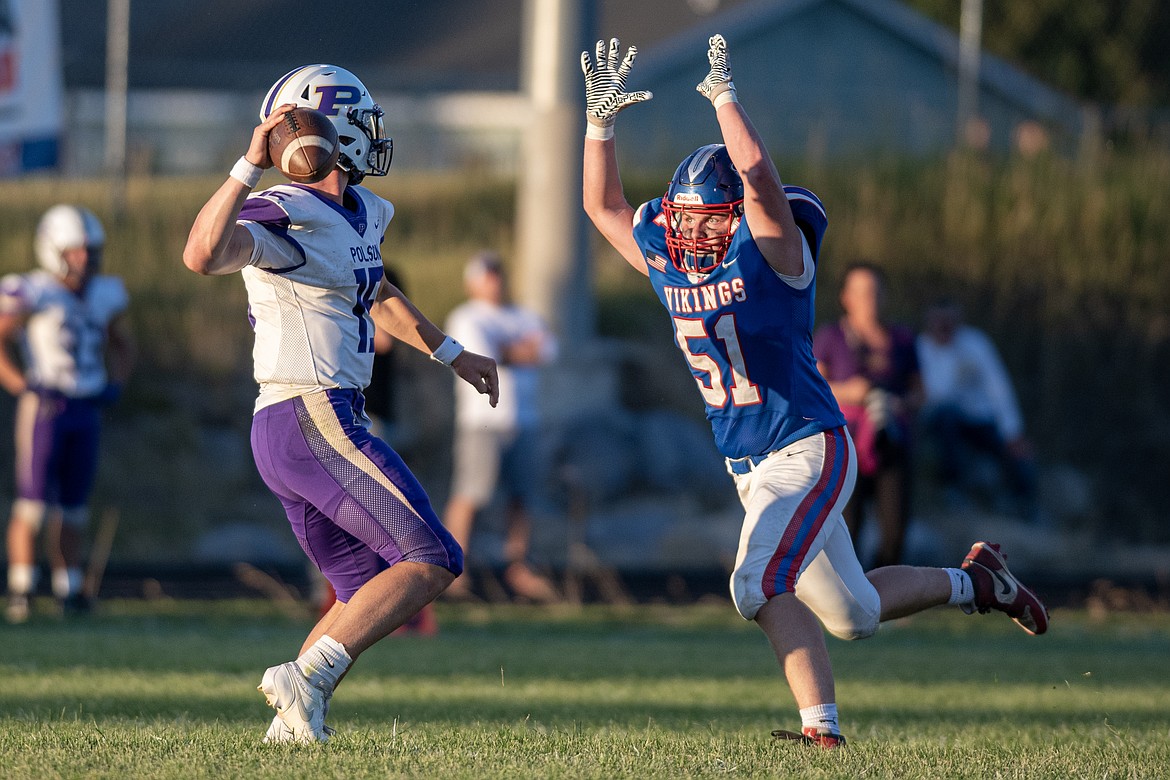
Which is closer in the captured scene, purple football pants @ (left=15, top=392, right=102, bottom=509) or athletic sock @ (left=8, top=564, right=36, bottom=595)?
athletic sock @ (left=8, top=564, right=36, bottom=595)

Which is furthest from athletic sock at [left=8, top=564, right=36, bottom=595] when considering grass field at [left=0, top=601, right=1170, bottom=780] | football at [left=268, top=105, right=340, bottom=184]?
football at [left=268, top=105, right=340, bottom=184]

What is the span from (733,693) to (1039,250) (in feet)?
40.7

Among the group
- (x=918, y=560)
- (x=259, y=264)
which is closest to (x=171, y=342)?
(x=918, y=560)

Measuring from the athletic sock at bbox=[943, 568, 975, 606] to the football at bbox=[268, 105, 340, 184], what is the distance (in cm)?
251

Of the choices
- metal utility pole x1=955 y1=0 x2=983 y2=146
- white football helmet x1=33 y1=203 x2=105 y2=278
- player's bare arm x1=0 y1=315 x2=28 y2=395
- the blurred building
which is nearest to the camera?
white football helmet x1=33 y1=203 x2=105 y2=278

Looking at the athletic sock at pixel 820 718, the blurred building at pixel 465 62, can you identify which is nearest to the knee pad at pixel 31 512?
the athletic sock at pixel 820 718

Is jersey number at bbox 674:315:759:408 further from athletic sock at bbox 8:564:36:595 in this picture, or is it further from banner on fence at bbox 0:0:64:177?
banner on fence at bbox 0:0:64:177

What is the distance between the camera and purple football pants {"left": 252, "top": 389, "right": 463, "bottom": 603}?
16.2ft

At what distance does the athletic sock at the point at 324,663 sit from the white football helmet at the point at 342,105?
1.47 metres

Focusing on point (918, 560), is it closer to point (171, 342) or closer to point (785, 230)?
point (171, 342)

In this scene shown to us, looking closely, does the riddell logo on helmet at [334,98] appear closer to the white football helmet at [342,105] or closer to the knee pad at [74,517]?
the white football helmet at [342,105]

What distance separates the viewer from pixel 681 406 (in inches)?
675

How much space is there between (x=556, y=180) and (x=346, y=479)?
30.8 feet

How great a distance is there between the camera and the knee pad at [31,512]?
9992 millimetres
